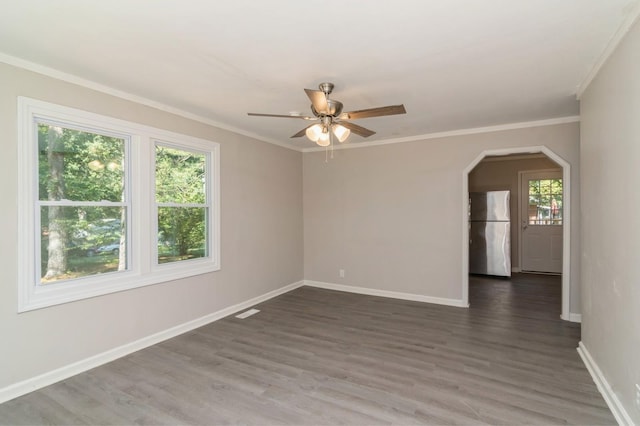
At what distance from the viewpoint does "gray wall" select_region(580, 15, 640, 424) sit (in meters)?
1.90

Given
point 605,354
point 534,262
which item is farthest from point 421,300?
point 534,262

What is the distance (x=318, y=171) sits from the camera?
226 inches

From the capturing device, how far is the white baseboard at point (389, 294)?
4.65 meters

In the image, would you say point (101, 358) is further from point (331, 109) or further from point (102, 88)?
point (331, 109)

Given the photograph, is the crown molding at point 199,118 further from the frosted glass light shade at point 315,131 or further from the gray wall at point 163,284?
the frosted glass light shade at point 315,131

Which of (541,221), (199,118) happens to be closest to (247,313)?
(199,118)

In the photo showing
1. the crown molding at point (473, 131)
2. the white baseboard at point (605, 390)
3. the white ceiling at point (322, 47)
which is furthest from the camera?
the crown molding at point (473, 131)

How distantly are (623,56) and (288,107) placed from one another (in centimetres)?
267

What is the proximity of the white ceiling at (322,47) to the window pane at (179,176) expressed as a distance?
1.94ft

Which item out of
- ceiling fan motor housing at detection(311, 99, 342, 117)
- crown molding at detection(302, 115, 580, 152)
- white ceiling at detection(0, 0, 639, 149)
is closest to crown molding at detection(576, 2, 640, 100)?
white ceiling at detection(0, 0, 639, 149)

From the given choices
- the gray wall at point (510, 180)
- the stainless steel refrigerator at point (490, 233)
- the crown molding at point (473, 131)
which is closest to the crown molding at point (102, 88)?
the crown molding at point (473, 131)

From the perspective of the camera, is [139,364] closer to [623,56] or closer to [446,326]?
[446,326]

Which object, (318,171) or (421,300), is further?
(318,171)

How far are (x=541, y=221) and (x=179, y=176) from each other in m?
7.08
